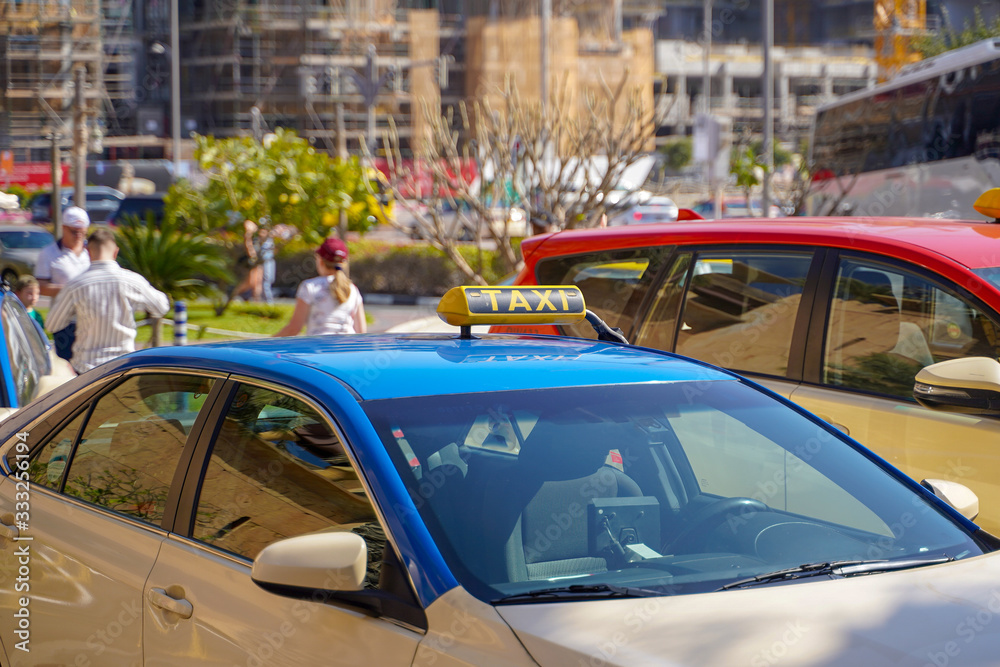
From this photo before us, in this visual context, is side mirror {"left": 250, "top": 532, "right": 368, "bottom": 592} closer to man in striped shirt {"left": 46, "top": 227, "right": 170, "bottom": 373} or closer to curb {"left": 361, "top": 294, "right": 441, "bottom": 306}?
man in striped shirt {"left": 46, "top": 227, "right": 170, "bottom": 373}

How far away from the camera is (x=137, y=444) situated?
3004 mm

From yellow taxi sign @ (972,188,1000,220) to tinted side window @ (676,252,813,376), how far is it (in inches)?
31.1

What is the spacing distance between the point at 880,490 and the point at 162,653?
1.76 meters

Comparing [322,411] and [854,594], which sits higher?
[322,411]

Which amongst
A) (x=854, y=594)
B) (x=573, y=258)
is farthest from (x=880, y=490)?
(x=573, y=258)

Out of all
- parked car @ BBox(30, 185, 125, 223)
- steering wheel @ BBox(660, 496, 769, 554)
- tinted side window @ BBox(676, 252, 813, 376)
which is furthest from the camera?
parked car @ BBox(30, 185, 125, 223)

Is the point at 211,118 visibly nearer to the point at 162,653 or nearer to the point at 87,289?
the point at 87,289

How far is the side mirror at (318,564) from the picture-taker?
6.88ft

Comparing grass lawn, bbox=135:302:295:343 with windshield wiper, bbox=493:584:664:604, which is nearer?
windshield wiper, bbox=493:584:664:604

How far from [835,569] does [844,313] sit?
2.04 metres

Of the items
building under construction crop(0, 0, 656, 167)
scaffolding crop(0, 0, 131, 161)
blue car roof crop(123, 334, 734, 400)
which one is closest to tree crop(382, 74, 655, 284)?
blue car roof crop(123, 334, 734, 400)

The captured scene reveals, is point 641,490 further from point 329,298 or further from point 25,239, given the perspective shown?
point 25,239

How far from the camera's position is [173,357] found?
3033mm

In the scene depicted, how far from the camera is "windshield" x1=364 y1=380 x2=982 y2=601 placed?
2260 millimetres
